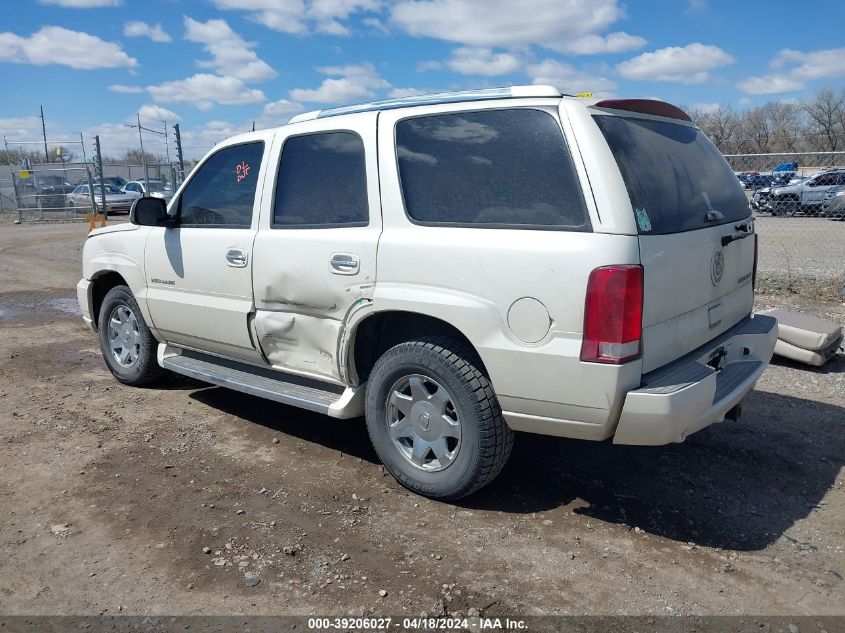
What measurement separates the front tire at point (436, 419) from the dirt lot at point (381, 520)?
0.21 metres

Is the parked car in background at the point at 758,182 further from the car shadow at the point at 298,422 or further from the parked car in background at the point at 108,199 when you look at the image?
the parked car in background at the point at 108,199

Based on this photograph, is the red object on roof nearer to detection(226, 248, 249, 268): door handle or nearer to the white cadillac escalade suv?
the white cadillac escalade suv

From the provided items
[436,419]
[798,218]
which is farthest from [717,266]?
[798,218]

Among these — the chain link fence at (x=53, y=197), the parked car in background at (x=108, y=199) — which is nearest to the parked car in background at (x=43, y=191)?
the chain link fence at (x=53, y=197)

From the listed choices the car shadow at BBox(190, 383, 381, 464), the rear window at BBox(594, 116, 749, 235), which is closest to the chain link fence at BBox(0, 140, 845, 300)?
the rear window at BBox(594, 116, 749, 235)

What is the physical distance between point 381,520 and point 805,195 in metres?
13.4

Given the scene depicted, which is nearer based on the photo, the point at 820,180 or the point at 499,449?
the point at 499,449

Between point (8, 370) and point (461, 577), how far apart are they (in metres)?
5.20

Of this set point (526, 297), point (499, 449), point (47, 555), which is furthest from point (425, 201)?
point (47, 555)

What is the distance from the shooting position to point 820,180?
44.4ft

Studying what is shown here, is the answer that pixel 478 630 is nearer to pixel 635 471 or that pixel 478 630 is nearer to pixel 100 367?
pixel 635 471

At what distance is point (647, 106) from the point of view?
365cm

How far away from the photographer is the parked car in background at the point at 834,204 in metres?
12.7

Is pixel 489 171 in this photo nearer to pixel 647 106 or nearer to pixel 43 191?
pixel 647 106
